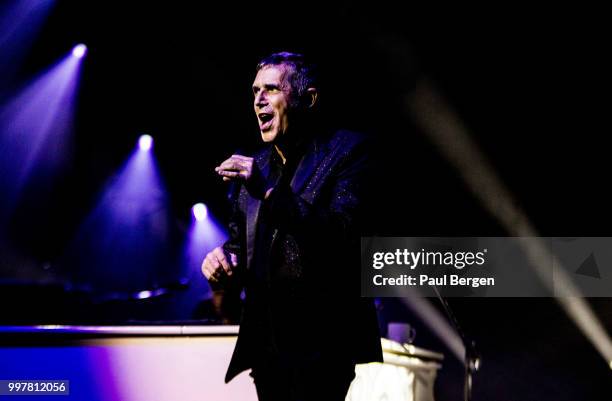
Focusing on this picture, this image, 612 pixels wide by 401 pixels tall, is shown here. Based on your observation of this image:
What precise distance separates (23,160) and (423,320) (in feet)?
16.0

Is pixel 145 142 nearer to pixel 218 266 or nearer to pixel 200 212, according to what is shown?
pixel 200 212

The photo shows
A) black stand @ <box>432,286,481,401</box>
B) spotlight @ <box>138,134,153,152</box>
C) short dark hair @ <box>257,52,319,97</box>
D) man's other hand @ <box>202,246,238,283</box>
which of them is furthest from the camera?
spotlight @ <box>138,134,153,152</box>

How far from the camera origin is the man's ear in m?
1.89

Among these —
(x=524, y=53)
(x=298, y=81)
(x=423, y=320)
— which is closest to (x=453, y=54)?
(x=524, y=53)

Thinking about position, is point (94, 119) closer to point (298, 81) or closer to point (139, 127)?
point (139, 127)

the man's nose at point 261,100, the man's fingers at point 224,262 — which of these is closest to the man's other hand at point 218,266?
the man's fingers at point 224,262

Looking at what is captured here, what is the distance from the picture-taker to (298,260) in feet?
5.41


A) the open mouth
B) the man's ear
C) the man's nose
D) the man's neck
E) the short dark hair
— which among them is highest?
the short dark hair

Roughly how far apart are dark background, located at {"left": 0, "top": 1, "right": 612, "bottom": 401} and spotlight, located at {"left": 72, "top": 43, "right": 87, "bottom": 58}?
9 cm

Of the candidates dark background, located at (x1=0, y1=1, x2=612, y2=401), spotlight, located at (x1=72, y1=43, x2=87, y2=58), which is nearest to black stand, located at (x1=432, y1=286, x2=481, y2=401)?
dark background, located at (x1=0, y1=1, x2=612, y2=401)

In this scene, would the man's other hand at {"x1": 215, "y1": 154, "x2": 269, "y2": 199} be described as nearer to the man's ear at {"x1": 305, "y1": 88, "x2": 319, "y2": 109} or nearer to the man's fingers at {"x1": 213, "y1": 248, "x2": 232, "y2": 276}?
the man's fingers at {"x1": 213, "y1": 248, "x2": 232, "y2": 276}

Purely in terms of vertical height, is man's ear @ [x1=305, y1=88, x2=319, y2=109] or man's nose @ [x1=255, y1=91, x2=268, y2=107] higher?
man's ear @ [x1=305, y1=88, x2=319, y2=109]

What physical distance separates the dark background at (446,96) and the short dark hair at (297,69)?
2209mm

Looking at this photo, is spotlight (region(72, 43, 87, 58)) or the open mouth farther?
spotlight (region(72, 43, 87, 58))
